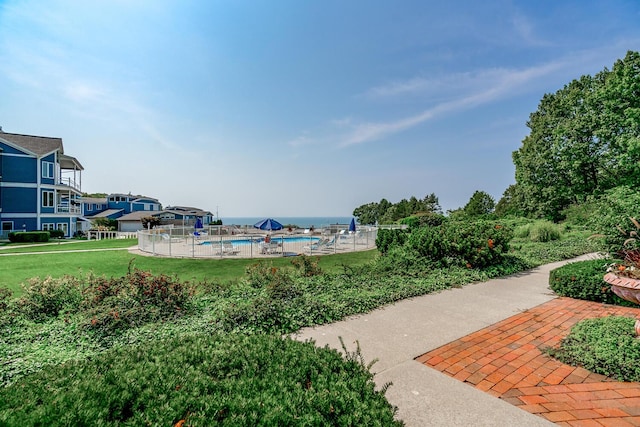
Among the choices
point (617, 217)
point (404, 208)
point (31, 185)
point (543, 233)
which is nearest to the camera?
point (617, 217)

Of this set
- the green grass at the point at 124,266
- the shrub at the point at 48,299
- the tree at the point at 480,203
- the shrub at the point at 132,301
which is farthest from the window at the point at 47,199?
the tree at the point at 480,203

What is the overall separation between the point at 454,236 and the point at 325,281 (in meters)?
4.34

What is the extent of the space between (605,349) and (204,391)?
4.53 metres

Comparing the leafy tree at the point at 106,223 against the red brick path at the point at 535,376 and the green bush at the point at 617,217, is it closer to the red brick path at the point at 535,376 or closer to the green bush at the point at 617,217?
the red brick path at the point at 535,376

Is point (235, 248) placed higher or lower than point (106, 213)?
lower

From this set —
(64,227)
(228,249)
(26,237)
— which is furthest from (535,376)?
(64,227)

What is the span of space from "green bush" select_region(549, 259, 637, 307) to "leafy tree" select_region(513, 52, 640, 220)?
1607 centimetres

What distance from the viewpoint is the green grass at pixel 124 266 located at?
9.96m

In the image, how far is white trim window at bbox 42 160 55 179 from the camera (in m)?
28.4

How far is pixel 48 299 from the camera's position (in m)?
5.50

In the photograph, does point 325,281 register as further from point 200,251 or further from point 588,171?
point 588,171

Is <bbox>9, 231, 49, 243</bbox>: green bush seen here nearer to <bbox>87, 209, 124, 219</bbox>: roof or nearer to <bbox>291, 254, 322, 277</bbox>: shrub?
<bbox>87, 209, 124, 219</bbox>: roof

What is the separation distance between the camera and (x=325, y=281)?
7379mm

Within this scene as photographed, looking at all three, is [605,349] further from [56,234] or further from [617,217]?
[56,234]
